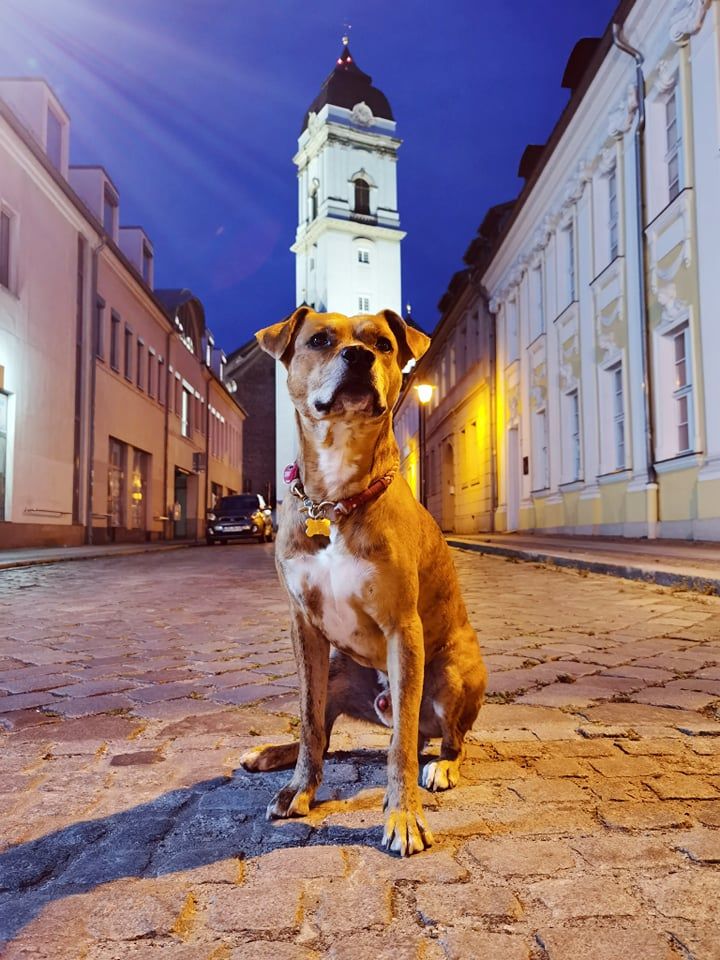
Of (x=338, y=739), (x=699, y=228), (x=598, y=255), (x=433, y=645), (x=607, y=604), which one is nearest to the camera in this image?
(x=433, y=645)

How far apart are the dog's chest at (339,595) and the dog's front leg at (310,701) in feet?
0.26

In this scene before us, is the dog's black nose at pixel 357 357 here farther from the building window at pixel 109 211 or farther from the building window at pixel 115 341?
the building window at pixel 109 211

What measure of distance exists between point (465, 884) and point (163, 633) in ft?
15.4

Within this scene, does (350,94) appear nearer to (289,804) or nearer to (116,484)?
(116,484)

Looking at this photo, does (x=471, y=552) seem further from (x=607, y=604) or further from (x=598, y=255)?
(x=607, y=604)

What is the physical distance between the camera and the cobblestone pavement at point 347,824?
1.65 metres

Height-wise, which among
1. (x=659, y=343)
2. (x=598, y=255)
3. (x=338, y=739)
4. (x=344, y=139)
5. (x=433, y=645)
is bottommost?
(x=338, y=739)

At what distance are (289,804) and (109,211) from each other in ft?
89.1

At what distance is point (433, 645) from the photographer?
272 centimetres

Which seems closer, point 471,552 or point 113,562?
point 113,562

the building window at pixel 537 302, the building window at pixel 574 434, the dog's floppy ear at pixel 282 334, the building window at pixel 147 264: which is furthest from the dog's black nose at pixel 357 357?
the building window at pixel 147 264

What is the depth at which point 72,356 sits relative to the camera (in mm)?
21297

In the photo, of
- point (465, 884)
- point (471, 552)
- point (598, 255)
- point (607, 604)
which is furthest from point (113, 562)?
point (465, 884)

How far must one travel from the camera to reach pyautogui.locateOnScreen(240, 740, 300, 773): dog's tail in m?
2.78
